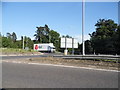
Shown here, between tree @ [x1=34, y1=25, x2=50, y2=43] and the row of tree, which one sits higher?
tree @ [x1=34, y1=25, x2=50, y2=43]

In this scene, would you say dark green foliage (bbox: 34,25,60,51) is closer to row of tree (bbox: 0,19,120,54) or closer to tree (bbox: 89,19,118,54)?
row of tree (bbox: 0,19,120,54)

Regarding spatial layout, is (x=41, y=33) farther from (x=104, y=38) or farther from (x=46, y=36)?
(x=104, y=38)

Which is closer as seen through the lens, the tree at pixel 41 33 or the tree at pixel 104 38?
the tree at pixel 104 38

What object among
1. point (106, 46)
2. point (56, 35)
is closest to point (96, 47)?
point (106, 46)

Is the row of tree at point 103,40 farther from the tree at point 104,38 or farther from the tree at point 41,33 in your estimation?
the tree at point 41,33

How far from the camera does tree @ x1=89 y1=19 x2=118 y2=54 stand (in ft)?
181

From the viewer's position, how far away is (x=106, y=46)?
56031mm

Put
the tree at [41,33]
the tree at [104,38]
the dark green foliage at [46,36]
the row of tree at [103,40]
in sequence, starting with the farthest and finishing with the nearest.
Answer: the tree at [41,33] < the dark green foliage at [46,36] < the tree at [104,38] < the row of tree at [103,40]

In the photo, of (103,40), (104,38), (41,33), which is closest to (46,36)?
(41,33)

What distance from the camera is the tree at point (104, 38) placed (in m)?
55.2

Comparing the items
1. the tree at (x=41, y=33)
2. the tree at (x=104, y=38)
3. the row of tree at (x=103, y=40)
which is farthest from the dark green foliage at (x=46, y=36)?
the tree at (x=104, y=38)

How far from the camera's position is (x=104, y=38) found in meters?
61.6

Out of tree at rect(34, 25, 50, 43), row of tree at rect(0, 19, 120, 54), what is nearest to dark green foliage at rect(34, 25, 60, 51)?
tree at rect(34, 25, 50, 43)

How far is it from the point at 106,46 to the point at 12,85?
162 ft
